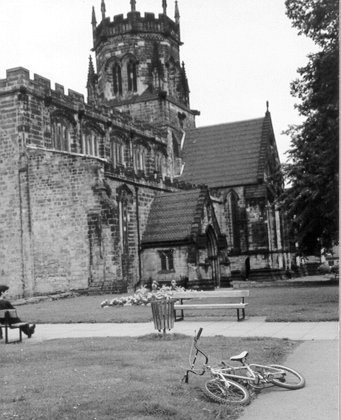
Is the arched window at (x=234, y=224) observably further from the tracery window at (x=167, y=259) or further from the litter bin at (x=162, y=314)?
the litter bin at (x=162, y=314)

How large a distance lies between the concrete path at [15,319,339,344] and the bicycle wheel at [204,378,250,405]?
5.93m

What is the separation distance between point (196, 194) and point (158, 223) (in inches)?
113

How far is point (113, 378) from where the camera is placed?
404 inches

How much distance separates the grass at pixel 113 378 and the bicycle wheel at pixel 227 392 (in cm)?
12

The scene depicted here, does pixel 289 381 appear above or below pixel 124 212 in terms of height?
below

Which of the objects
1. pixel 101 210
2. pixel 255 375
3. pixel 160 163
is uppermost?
pixel 160 163

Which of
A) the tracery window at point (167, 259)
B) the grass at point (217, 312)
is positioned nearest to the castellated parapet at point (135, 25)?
the tracery window at point (167, 259)

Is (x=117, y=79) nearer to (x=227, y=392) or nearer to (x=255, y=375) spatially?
(x=255, y=375)

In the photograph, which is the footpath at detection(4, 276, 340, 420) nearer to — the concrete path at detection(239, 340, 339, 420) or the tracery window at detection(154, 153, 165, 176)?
the concrete path at detection(239, 340, 339, 420)

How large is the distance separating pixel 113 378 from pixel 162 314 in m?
5.19

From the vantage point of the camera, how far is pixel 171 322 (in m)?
15.6

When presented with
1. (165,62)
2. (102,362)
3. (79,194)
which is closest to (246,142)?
(165,62)

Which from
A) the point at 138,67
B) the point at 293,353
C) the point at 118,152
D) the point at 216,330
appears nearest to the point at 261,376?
the point at 293,353

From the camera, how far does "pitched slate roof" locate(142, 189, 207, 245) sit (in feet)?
122
